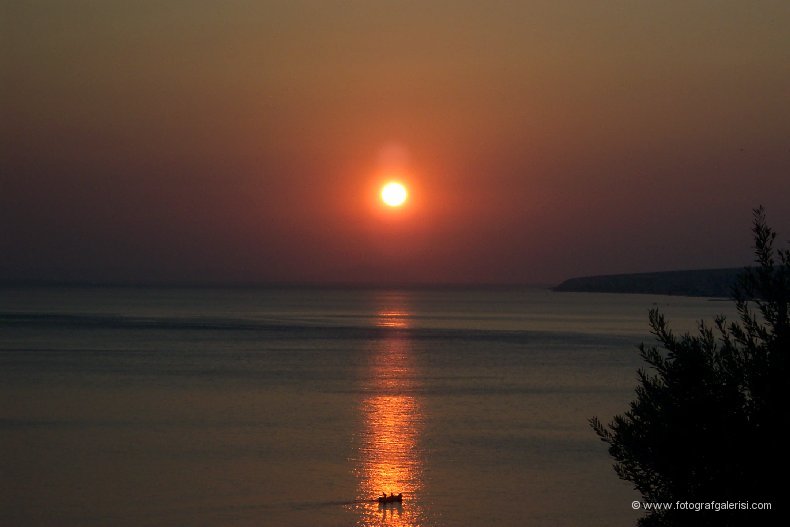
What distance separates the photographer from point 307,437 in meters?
27.5

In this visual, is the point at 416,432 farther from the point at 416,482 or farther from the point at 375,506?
the point at 375,506

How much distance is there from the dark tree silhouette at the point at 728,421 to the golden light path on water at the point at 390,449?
10041 mm

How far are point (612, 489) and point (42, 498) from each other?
11.8m

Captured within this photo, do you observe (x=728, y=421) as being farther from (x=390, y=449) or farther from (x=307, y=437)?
(x=307, y=437)

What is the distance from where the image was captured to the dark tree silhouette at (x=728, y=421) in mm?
7926

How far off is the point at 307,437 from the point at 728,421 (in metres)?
20.3

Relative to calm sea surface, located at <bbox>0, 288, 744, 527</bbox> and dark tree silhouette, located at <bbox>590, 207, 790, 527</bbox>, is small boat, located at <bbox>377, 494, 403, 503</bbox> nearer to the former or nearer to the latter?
calm sea surface, located at <bbox>0, 288, 744, 527</bbox>

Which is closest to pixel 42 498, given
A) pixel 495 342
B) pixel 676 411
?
pixel 676 411

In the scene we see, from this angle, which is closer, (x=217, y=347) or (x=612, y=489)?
(x=612, y=489)

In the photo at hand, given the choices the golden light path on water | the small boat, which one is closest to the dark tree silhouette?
the golden light path on water

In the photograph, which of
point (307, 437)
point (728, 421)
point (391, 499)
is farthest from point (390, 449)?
point (728, 421)

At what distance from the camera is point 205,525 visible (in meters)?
18.2

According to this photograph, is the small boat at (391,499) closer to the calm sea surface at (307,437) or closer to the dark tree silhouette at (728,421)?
the calm sea surface at (307,437)

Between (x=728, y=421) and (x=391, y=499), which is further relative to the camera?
(x=391, y=499)
